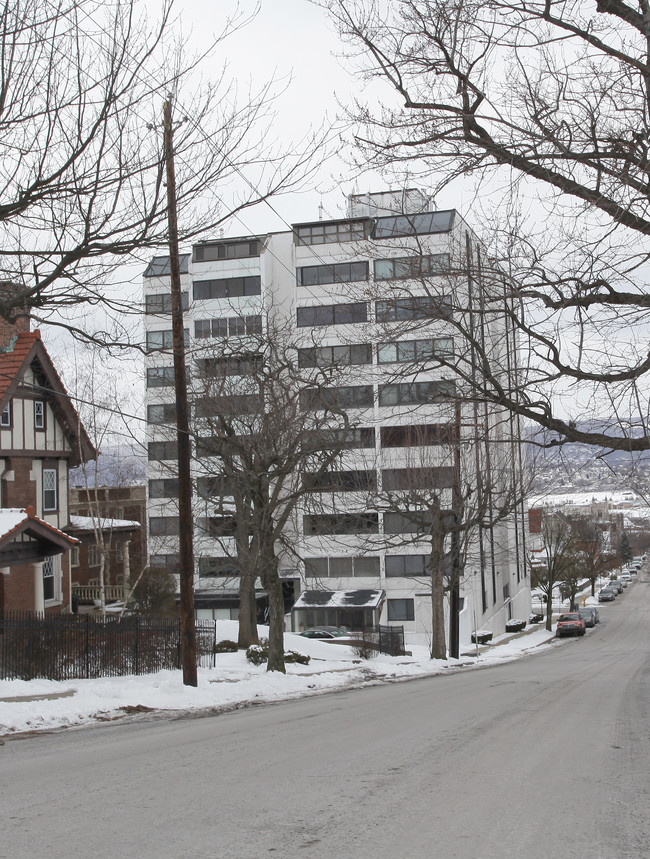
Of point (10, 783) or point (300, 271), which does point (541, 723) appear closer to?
point (10, 783)

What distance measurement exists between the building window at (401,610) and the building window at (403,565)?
151 cm

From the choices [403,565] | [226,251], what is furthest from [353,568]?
[226,251]

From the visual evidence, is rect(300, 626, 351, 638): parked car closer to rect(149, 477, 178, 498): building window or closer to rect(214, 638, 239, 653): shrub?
rect(149, 477, 178, 498): building window

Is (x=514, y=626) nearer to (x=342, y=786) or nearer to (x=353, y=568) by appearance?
(x=353, y=568)

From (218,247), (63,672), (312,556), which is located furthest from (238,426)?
(218,247)

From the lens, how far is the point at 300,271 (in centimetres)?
4859

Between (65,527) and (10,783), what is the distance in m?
24.0

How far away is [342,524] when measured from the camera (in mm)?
26016

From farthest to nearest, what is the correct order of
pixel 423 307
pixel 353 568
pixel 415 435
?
pixel 353 568 < pixel 415 435 < pixel 423 307

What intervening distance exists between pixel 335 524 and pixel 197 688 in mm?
10738

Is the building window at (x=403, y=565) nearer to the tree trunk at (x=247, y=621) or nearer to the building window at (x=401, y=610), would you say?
the building window at (x=401, y=610)

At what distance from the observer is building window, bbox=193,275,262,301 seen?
4912 cm

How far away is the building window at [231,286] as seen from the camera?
49.1 metres

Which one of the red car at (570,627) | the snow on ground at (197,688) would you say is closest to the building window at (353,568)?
the red car at (570,627)
